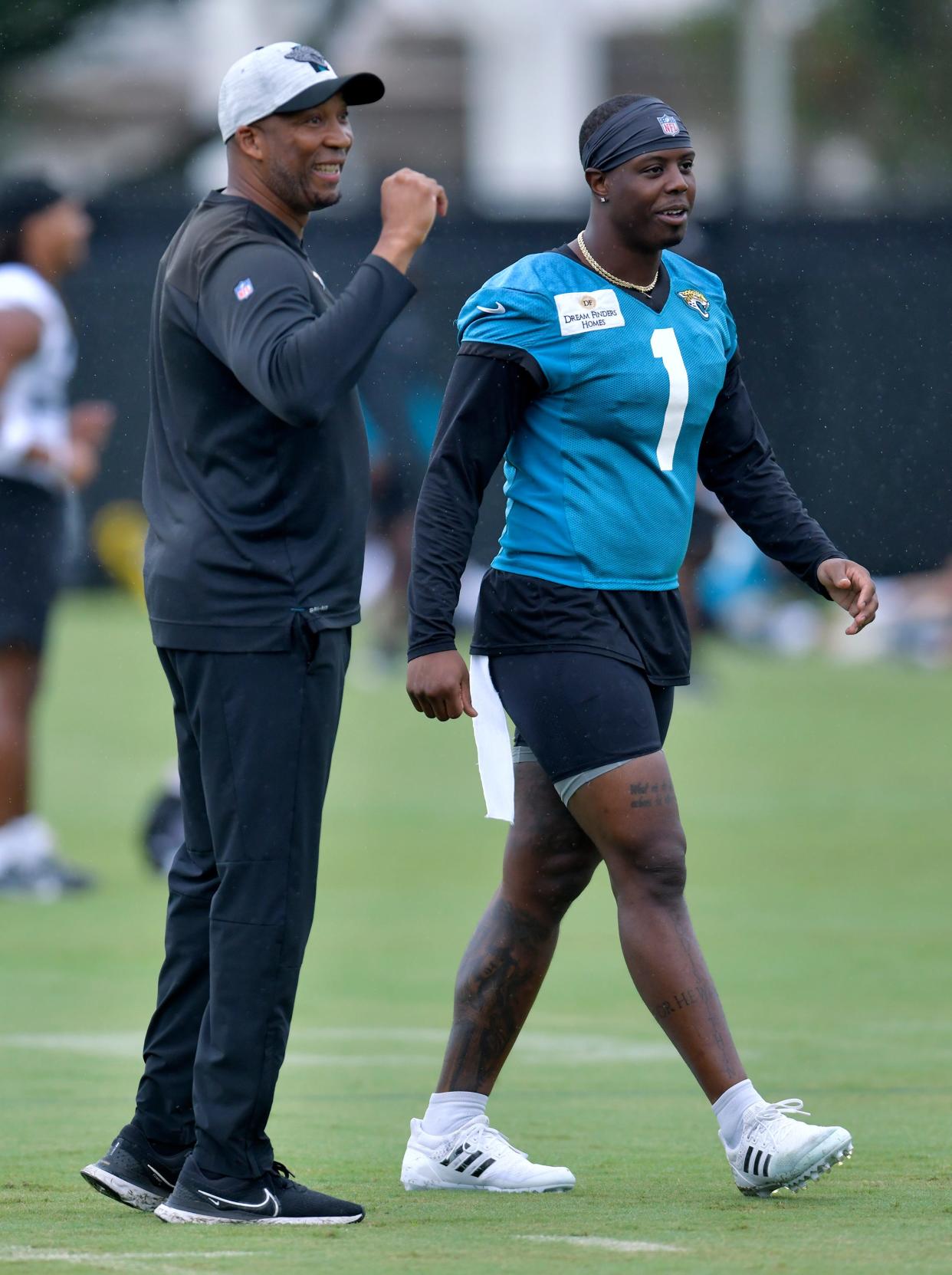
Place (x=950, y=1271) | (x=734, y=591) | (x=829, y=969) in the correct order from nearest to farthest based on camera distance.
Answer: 1. (x=950, y=1271)
2. (x=829, y=969)
3. (x=734, y=591)

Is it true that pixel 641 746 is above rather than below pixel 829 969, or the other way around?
above

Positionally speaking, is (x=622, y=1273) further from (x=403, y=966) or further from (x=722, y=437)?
(x=403, y=966)

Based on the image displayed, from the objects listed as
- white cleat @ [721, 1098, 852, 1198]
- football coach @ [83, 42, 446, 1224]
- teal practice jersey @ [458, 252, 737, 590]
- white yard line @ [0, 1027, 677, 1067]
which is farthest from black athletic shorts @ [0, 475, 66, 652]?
white cleat @ [721, 1098, 852, 1198]

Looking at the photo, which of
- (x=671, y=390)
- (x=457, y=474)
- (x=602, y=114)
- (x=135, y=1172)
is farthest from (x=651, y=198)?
(x=135, y=1172)

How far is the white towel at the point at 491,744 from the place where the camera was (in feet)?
17.7

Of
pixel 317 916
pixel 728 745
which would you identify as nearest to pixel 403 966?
pixel 317 916

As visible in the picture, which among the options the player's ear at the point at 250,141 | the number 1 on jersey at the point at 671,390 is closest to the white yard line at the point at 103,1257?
the number 1 on jersey at the point at 671,390

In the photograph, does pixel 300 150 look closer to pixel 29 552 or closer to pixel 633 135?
pixel 633 135

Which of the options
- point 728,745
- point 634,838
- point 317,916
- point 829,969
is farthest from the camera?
point 728,745

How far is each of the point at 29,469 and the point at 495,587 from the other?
492cm

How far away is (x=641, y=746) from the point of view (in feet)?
17.4

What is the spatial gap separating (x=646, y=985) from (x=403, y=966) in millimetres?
3470

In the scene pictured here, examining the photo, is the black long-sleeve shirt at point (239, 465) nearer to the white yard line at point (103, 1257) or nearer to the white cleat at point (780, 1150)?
the white yard line at point (103, 1257)

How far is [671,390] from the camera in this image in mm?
5449
